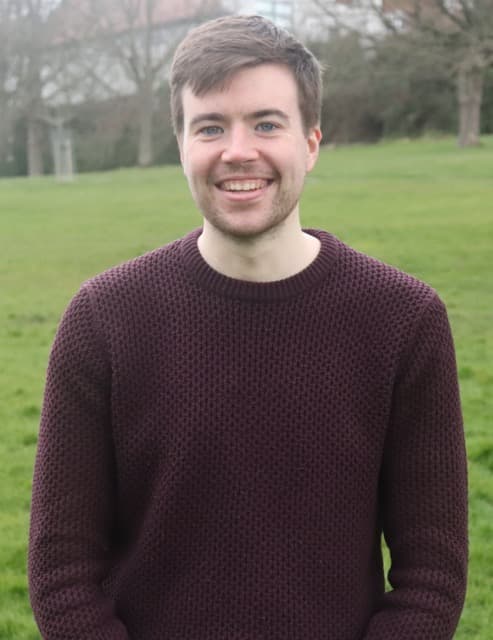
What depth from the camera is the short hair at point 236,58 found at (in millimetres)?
1765

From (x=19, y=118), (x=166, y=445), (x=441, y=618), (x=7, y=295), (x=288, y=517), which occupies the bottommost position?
(x=19, y=118)

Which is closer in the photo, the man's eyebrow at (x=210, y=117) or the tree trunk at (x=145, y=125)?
the man's eyebrow at (x=210, y=117)

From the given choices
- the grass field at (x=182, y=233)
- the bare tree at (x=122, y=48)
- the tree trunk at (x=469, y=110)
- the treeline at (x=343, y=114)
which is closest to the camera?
the grass field at (x=182, y=233)

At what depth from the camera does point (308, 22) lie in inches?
1901

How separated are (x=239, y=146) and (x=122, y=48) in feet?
163

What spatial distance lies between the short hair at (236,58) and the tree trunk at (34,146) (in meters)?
47.2

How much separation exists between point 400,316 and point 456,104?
1814 inches

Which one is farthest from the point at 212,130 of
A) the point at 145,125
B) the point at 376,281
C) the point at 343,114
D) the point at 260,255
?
the point at 343,114

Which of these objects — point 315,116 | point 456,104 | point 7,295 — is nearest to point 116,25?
point 456,104

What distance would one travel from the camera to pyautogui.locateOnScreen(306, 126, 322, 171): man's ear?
1.91 m

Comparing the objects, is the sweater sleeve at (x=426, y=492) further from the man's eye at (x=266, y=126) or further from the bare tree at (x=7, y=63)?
the bare tree at (x=7, y=63)

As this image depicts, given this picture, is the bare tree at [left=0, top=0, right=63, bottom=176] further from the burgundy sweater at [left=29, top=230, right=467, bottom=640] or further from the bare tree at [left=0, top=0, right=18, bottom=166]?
the burgundy sweater at [left=29, top=230, right=467, bottom=640]

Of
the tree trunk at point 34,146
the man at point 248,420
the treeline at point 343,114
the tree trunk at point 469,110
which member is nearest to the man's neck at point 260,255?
the man at point 248,420

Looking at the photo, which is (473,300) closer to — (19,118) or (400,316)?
(400,316)
